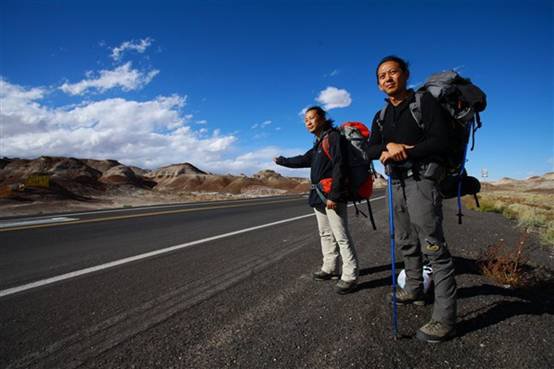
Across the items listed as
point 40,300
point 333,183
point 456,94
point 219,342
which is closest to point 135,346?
point 219,342

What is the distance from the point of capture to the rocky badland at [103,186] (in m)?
20.2

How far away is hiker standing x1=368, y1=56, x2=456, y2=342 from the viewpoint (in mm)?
2283

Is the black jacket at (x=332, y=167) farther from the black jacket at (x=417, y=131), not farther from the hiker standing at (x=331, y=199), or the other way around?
the black jacket at (x=417, y=131)

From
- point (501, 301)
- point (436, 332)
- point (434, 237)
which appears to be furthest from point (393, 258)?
point (501, 301)

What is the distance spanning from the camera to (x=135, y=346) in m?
2.24

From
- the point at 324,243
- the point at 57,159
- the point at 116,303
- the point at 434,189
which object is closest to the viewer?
the point at 434,189

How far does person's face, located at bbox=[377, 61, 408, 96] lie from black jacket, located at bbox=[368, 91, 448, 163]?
13cm

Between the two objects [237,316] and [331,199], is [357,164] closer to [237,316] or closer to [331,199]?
[331,199]

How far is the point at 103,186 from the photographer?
1366 inches

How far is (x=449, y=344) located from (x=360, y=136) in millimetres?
1981

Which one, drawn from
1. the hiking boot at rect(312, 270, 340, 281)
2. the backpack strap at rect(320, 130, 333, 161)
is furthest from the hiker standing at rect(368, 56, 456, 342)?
the hiking boot at rect(312, 270, 340, 281)

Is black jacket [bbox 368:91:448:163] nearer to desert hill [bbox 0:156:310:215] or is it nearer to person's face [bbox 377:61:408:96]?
person's face [bbox 377:61:408:96]

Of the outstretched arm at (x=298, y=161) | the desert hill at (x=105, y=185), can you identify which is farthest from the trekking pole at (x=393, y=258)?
the desert hill at (x=105, y=185)

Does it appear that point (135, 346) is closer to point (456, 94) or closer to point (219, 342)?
point (219, 342)
